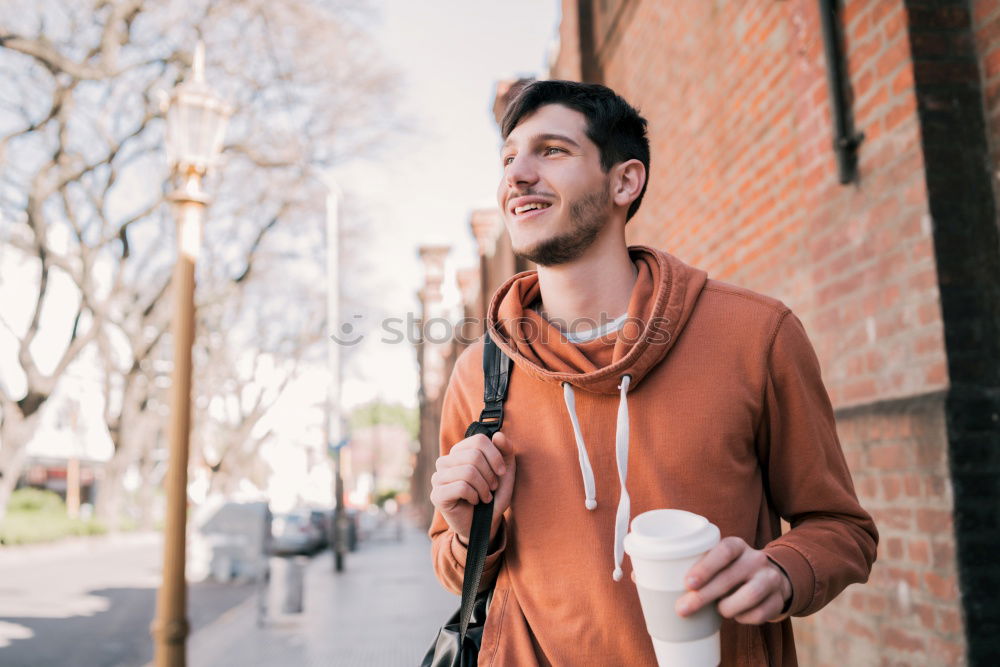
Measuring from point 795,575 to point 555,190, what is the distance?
3.37ft

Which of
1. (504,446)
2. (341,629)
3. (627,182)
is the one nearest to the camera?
(504,446)

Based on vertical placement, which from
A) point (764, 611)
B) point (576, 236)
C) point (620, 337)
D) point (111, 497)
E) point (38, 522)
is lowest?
point (38, 522)

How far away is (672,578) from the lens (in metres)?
1.43

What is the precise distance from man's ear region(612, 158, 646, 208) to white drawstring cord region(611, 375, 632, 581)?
55cm

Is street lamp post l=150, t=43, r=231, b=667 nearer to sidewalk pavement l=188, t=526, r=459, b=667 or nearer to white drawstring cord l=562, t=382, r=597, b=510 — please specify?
sidewalk pavement l=188, t=526, r=459, b=667

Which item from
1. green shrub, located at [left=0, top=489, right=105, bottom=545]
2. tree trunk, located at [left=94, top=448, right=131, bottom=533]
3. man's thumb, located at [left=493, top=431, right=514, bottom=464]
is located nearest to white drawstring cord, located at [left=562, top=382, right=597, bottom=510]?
man's thumb, located at [left=493, top=431, right=514, bottom=464]

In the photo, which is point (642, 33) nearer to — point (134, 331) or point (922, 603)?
point (922, 603)

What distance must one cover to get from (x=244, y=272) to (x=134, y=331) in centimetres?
333

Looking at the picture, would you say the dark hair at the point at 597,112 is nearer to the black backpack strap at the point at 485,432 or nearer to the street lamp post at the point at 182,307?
the black backpack strap at the point at 485,432

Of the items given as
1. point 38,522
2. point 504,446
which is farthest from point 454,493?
point 38,522

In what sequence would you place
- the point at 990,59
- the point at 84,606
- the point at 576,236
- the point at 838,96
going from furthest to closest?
the point at 84,606, the point at 838,96, the point at 990,59, the point at 576,236

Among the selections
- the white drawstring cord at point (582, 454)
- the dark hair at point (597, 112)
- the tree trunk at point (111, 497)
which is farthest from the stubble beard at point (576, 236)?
the tree trunk at point (111, 497)

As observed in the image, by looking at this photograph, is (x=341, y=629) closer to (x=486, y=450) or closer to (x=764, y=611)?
(x=486, y=450)

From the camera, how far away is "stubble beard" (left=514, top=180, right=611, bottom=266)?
2041 millimetres
